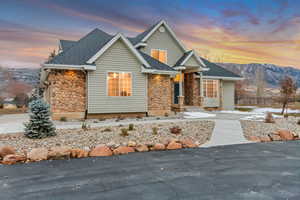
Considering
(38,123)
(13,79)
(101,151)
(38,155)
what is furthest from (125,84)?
(13,79)

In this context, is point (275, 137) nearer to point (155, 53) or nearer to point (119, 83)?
point (119, 83)

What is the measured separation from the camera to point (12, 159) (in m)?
4.28

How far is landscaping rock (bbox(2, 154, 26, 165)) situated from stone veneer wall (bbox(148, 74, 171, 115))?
27.7ft

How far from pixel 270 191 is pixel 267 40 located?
22069mm

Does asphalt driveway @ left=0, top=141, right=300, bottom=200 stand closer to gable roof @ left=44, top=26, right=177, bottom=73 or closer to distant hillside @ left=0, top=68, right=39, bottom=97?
gable roof @ left=44, top=26, right=177, bottom=73

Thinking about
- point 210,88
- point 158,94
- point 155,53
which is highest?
point 155,53

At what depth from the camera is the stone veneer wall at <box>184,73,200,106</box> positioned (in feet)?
53.1

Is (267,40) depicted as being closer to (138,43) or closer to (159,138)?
(138,43)

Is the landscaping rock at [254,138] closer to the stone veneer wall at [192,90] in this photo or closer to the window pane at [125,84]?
the window pane at [125,84]

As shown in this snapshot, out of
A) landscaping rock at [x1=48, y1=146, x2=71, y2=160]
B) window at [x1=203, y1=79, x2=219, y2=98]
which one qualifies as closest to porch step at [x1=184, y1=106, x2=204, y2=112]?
window at [x1=203, y1=79, x2=219, y2=98]

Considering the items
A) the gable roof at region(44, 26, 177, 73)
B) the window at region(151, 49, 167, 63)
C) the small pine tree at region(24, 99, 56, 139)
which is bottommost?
the small pine tree at region(24, 99, 56, 139)

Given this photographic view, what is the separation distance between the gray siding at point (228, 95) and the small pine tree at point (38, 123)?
15636mm

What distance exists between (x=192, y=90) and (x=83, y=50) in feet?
31.1

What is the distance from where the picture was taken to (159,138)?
6.29 meters
